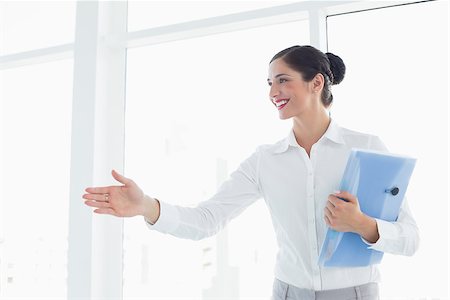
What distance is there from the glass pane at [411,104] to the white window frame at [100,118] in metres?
0.39

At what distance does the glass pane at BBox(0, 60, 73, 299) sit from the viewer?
2617mm

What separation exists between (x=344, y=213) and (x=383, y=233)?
Result: 0.12 meters

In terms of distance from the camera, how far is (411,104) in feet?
6.15

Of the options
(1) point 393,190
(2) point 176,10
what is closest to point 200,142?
(2) point 176,10

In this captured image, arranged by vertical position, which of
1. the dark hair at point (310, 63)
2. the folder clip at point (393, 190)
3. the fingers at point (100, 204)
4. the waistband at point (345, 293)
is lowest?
the waistband at point (345, 293)

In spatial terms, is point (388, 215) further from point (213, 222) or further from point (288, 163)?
point (213, 222)

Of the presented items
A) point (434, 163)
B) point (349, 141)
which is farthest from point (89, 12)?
point (434, 163)

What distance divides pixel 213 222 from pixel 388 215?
0.53 m

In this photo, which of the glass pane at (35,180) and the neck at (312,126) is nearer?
the neck at (312,126)

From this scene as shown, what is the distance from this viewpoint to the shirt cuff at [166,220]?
1.46m

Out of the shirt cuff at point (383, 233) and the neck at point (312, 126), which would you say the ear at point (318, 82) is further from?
the shirt cuff at point (383, 233)

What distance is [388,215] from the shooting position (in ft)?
4.38

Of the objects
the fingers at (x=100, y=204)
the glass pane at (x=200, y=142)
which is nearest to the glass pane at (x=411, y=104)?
the glass pane at (x=200, y=142)

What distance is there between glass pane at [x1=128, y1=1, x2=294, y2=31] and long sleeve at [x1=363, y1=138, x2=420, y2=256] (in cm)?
122
